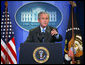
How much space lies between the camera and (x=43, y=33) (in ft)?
15.5

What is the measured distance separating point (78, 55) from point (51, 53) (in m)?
2.03

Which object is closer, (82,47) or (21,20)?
(82,47)

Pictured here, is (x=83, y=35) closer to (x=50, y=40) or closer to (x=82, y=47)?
(x=82, y=47)

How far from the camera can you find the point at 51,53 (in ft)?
9.00

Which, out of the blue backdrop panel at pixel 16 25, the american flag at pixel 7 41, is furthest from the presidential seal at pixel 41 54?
the blue backdrop panel at pixel 16 25

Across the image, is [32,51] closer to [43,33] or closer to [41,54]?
[41,54]

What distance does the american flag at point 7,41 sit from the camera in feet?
14.8

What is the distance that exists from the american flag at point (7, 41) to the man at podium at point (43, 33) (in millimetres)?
511

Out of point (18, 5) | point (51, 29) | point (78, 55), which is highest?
point (18, 5)

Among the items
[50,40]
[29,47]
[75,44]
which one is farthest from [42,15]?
[29,47]

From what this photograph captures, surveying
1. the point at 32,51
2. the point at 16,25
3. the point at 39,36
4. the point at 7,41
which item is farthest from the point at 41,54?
the point at 16,25

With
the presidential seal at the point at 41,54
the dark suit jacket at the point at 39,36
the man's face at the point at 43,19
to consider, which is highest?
the man's face at the point at 43,19

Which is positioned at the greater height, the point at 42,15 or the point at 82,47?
the point at 42,15

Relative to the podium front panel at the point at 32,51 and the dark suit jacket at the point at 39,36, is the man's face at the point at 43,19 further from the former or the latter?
the podium front panel at the point at 32,51
